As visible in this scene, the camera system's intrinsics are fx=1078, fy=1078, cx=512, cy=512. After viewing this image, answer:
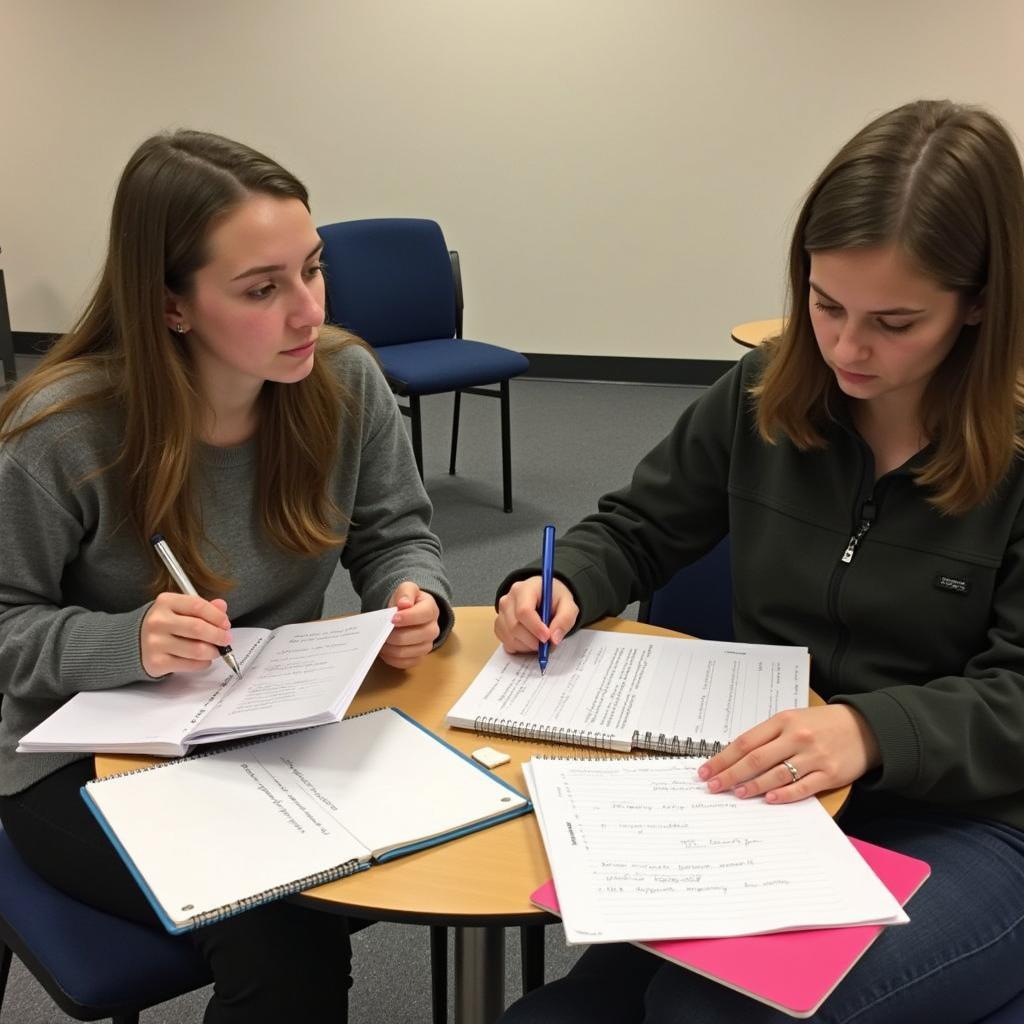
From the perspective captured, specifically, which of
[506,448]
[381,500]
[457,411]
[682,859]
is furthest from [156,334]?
[457,411]

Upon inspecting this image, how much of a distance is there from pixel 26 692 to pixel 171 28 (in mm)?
5518

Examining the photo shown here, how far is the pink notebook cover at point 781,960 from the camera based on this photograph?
2.52 ft

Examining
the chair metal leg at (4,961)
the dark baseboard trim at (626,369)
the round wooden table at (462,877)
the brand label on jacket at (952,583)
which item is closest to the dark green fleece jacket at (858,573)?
the brand label on jacket at (952,583)

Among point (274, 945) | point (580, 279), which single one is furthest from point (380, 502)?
point (580, 279)

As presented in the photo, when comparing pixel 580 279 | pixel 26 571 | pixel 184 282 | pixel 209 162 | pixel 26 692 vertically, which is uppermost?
pixel 209 162

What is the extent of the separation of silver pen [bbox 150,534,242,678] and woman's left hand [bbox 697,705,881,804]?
0.53 m

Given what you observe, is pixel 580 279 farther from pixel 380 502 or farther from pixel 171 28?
pixel 380 502

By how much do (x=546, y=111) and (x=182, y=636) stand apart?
4.89 meters

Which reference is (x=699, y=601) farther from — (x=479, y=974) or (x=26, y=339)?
(x=26, y=339)

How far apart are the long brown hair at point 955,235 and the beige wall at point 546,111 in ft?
13.6

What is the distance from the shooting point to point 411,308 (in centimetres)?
408

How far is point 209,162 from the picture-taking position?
1.34 m

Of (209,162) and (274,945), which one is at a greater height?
(209,162)

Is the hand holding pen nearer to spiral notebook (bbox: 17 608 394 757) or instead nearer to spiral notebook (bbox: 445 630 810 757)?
spiral notebook (bbox: 17 608 394 757)
